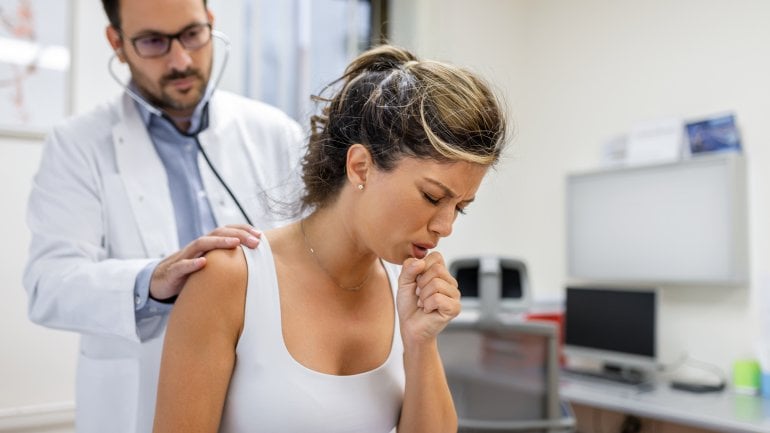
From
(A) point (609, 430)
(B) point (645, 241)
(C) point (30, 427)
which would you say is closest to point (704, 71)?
(B) point (645, 241)

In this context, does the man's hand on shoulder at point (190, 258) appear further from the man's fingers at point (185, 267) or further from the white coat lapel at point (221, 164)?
the white coat lapel at point (221, 164)

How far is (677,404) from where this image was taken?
2400 mm

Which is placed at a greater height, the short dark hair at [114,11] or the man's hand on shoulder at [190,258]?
the short dark hair at [114,11]

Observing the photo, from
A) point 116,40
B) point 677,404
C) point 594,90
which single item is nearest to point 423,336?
point 116,40

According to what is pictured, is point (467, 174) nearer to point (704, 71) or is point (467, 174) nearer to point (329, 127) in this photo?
point (329, 127)

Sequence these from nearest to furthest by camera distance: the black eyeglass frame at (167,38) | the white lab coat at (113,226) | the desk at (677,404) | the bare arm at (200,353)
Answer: the bare arm at (200,353), the white lab coat at (113,226), the black eyeglass frame at (167,38), the desk at (677,404)

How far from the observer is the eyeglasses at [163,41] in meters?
1.29

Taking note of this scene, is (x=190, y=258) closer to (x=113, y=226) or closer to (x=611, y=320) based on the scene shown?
(x=113, y=226)

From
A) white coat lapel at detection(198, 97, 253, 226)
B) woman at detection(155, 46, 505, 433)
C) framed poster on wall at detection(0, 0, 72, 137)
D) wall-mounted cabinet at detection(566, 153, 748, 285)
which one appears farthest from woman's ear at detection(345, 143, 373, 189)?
wall-mounted cabinet at detection(566, 153, 748, 285)

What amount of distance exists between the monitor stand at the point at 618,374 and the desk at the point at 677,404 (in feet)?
0.09

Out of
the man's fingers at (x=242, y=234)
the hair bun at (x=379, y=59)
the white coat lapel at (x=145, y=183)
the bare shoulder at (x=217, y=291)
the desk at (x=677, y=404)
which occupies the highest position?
the hair bun at (x=379, y=59)

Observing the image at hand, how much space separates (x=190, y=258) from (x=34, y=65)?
1.42 meters

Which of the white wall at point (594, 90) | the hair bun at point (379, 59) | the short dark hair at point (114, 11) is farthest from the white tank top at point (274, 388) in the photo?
the white wall at point (594, 90)

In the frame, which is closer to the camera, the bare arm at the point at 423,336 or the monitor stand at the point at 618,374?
the bare arm at the point at 423,336
